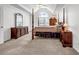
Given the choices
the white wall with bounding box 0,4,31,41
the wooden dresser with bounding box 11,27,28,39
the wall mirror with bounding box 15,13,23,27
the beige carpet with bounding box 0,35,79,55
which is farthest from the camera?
the wall mirror with bounding box 15,13,23,27

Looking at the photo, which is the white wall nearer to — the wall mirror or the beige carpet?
the wall mirror

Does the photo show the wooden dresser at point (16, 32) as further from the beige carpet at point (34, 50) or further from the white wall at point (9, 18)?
the beige carpet at point (34, 50)

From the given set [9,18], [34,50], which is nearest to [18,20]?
[9,18]

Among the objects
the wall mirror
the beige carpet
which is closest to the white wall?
the wall mirror

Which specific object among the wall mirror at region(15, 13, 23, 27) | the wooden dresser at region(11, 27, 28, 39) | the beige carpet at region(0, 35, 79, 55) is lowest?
the beige carpet at region(0, 35, 79, 55)

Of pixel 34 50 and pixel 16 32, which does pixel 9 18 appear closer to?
pixel 16 32

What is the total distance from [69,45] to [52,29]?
11.0 ft

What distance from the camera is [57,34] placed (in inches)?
344

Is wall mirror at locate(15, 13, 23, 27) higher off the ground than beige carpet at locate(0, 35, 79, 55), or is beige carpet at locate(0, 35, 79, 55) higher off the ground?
wall mirror at locate(15, 13, 23, 27)

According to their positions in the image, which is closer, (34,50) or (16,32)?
(34,50)

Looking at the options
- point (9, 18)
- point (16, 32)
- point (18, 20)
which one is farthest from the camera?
point (18, 20)

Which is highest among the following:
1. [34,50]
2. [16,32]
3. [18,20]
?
[18,20]
